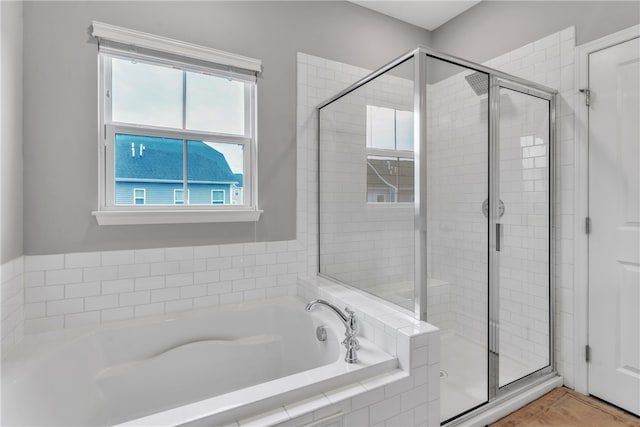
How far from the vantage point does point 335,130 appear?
7.96 feet

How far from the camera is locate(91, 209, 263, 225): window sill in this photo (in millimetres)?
1878

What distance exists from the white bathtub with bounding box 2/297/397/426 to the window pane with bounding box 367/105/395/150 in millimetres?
1122

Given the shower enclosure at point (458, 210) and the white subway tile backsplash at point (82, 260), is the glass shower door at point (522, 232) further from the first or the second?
the white subway tile backsplash at point (82, 260)

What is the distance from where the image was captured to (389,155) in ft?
6.46

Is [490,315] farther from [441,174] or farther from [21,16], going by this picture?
[21,16]

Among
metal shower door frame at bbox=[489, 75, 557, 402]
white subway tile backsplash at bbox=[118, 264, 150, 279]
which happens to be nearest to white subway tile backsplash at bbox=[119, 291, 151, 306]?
white subway tile backsplash at bbox=[118, 264, 150, 279]

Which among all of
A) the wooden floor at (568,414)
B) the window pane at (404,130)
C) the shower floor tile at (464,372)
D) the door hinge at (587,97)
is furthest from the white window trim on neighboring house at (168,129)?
the door hinge at (587,97)

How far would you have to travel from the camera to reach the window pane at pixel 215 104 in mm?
2158

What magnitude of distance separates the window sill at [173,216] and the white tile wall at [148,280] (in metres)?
0.19

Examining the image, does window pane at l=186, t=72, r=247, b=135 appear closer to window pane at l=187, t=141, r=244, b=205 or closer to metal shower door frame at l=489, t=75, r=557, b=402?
window pane at l=187, t=141, r=244, b=205

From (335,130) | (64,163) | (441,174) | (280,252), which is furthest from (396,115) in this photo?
(64,163)

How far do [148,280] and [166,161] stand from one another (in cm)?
76

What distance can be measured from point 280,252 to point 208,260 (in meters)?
0.52

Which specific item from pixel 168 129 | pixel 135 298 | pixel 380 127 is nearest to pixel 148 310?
pixel 135 298
